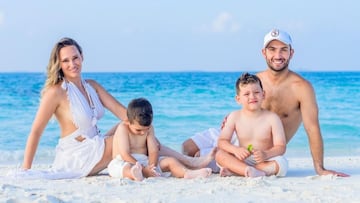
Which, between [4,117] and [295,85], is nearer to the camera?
[295,85]

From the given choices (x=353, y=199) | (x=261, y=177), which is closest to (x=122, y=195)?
(x=261, y=177)

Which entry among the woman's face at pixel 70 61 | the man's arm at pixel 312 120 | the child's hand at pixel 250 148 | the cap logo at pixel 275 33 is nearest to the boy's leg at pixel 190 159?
the child's hand at pixel 250 148

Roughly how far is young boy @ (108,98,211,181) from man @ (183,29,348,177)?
56cm

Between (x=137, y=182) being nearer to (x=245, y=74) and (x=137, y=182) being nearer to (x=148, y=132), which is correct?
(x=148, y=132)

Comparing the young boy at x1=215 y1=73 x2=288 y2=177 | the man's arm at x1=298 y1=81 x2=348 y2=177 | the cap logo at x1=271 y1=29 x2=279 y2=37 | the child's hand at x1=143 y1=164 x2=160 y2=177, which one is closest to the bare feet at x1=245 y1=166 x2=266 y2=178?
the young boy at x1=215 y1=73 x2=288 y2=177

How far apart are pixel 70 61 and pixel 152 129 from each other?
0.95 meters

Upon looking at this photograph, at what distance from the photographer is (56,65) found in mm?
5730

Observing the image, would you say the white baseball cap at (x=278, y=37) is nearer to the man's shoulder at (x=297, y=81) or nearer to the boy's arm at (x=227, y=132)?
the man's shoulder at (x=297, y=81)

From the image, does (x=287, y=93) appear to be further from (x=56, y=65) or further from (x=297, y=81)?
(x=56, y=65)

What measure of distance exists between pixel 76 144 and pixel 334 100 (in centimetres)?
1792

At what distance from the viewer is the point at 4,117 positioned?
16.2 meters

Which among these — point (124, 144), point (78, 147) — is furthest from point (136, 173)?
point (78, 147)

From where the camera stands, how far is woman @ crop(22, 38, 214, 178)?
5.64 meters

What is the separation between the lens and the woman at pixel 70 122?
18.5 ft
